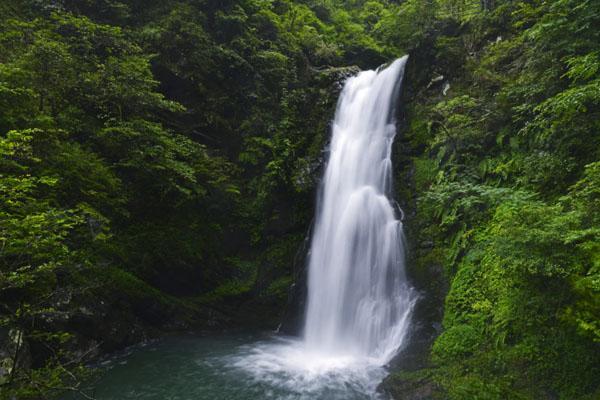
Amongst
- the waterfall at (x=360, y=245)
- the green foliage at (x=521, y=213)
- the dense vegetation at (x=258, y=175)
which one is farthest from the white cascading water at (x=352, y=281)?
the green foliage at (x=521, y=213)

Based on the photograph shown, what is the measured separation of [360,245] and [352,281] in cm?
122

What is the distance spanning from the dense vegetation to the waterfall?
2.91 ft

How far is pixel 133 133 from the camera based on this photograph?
1095 centimetres

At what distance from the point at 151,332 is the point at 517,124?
12.4 meters

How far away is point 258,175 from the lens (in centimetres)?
1630

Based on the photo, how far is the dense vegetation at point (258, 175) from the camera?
5.50 metres

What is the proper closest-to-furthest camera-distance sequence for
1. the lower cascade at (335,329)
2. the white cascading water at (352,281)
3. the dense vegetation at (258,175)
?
the dense vegetation at (258,175)
the lower cascade at (335,329)
the white cascading water at (352,281)

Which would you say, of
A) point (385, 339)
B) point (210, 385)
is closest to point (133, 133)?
point (210, 385)

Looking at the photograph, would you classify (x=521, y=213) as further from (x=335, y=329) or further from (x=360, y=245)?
(x=335, y=329)

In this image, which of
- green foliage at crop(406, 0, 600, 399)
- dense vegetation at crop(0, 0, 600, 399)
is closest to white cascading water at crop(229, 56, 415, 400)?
dense vegetation at crop(0, 0, 600, 399)

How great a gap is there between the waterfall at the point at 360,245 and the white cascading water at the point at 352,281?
0.03 metres

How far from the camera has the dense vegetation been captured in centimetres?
550

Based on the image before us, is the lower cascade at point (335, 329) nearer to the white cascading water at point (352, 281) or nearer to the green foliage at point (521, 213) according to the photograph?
the white cascading water at point (352, 281)

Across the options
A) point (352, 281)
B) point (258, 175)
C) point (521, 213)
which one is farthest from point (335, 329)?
point (258, 175)
